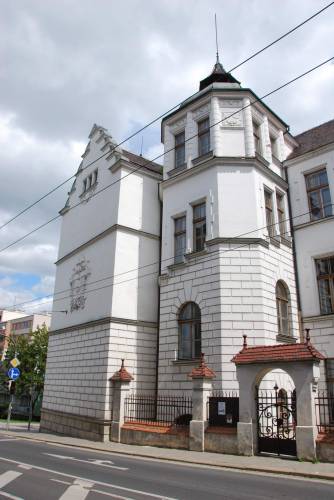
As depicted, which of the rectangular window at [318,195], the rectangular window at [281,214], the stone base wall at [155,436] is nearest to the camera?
the stone base wall at [155,436]

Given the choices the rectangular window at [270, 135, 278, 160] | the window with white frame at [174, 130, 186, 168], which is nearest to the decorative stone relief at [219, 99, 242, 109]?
the window with white frame at [174, 130, 186, 168]

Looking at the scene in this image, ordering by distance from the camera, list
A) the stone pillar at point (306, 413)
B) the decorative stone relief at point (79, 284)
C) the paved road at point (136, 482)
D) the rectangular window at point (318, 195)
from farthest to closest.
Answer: the decorative stone relief at point (79, 284)
the rectangular window at point (318, 195)
the stone pillar at point (306, 413)
the paved road at point (136, 482)

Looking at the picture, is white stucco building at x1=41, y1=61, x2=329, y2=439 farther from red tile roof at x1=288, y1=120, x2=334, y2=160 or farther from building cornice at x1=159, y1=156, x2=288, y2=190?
red tile roof at x1=288, y1=120, x2=334, y2=160

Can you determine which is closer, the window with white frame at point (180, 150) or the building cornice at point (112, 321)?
the building cornice at point (112, 321)

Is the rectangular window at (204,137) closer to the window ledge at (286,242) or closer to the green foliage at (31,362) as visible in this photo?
the window ledge at (286,242)

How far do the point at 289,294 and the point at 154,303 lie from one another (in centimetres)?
672

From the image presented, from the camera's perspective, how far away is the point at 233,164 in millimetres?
19219

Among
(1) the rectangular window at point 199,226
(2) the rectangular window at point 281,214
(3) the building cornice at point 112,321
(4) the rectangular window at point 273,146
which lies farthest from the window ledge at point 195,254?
(4) the rectangular window at point 273,146

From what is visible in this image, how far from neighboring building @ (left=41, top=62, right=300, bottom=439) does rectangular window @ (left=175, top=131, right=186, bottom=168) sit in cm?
6

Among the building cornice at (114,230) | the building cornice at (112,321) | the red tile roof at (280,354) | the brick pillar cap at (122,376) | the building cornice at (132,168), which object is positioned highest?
the building cornice at (132,168)

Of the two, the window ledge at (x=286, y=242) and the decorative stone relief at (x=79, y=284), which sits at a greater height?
the window ledge at (x=286, y=242)

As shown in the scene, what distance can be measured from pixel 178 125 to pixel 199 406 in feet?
48.5

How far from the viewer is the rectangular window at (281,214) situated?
790 inches

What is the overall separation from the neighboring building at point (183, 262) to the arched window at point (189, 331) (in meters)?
0.05
